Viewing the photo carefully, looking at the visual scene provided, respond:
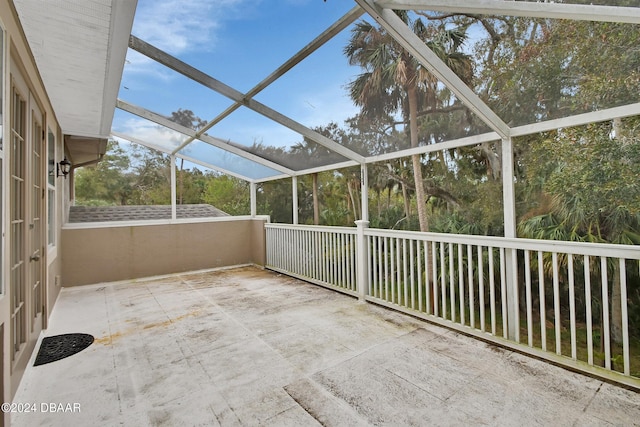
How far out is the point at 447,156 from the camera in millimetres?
4246

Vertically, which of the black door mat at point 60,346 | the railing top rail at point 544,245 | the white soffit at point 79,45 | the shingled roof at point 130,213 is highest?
the white soffit at point 79,45

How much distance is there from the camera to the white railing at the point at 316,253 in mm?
4324

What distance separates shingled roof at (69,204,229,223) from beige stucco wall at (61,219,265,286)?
0.66ft

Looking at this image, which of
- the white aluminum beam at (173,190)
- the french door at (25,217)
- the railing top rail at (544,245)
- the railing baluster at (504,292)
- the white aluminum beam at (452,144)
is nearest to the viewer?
the railing top rail at (544,245)

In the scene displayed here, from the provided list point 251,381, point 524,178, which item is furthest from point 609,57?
point 251,381

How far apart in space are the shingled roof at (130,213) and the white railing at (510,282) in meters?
1.84

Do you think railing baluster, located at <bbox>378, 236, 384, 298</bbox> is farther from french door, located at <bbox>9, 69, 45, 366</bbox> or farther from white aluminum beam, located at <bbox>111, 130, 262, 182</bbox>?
french door, located at <bbox>9, 69, 45, 366</bbox>

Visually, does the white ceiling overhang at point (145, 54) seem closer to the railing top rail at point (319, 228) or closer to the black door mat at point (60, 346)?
the railing top rail at point (319, 228)

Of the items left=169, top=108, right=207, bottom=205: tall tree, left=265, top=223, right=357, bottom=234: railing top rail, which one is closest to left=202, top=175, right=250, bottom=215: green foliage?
left=265, top=223, right=357, bottom=234: railing top rail

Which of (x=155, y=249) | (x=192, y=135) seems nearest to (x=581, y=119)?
(x=192, y=135)

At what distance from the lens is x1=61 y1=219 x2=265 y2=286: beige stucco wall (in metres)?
4.98

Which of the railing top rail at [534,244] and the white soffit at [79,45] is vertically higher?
the white soffit at [79,45]

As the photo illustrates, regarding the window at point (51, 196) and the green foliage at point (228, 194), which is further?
the green foliage at point (228, 194)

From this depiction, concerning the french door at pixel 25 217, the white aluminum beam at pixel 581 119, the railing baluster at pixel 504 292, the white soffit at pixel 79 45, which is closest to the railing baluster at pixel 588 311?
the railing baluster at pixel 504 292
